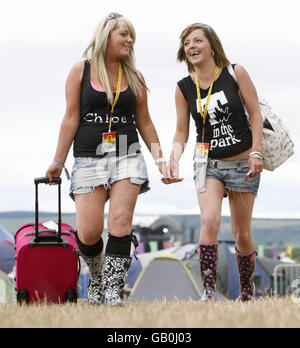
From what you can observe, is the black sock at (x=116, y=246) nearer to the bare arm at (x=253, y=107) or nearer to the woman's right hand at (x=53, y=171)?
the woman's right hand at (x=53, y=171)

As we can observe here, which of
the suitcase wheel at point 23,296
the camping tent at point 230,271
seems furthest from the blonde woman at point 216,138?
the camping tent at point 230,271

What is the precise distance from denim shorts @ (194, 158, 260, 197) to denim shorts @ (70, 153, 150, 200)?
49cm

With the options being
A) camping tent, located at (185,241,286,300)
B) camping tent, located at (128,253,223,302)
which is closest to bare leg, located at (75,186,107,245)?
camping tent, located at (128,253,223,302)

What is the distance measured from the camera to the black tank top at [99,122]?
4.68m

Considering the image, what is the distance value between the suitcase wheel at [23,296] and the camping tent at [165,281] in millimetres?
7399

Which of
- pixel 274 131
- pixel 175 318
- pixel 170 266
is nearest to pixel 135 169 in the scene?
pixel 274 131

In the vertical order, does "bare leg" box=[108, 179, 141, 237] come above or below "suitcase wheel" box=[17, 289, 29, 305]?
above

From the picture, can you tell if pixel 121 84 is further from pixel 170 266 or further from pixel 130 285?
pixel 130 285

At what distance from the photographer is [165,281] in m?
12.5

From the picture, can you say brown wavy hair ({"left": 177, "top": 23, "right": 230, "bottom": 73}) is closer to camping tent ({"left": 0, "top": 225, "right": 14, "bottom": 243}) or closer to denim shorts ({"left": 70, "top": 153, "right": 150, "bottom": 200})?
denim shorts ({"left": 70, "top": 153, "right": 150, "bottom": 200})

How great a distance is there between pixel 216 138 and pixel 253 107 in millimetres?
345

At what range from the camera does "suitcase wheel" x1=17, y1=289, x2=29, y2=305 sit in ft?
16.4

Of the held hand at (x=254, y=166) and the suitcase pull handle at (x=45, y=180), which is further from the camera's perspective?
the suitcase pull handle at (x=45, y=180)
